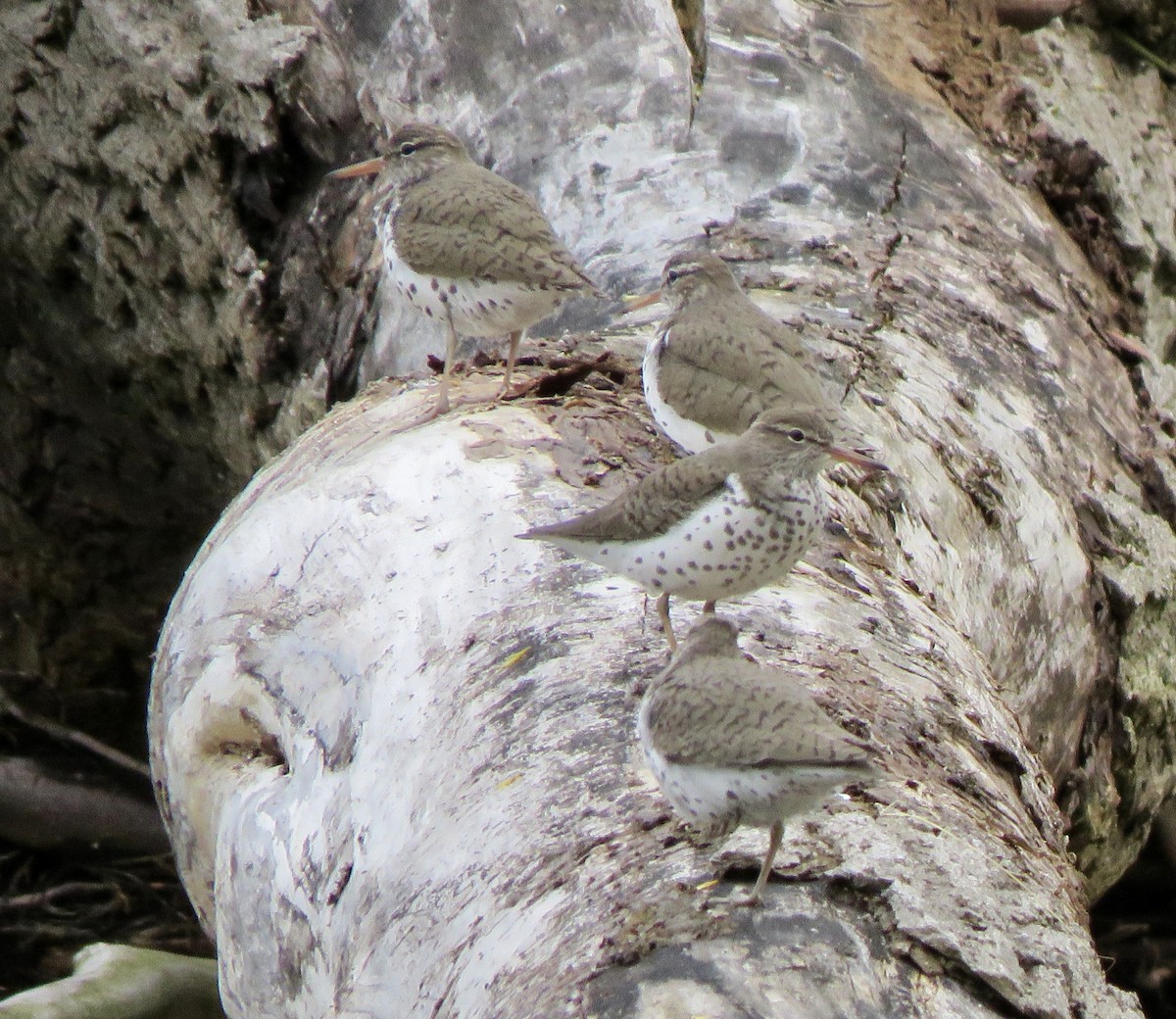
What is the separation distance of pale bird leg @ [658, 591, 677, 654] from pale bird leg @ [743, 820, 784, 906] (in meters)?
0.91

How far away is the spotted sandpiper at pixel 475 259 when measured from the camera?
527 cm

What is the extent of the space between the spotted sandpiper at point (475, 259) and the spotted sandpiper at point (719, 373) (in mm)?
338

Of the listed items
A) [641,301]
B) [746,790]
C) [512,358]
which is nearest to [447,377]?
[512,358]

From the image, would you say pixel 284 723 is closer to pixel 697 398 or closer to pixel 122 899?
pixel 697 398

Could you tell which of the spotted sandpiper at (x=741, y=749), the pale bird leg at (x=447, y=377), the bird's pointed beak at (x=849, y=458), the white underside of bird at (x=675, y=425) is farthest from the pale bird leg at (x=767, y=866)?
the pale bird leg at (x=447, y=377)

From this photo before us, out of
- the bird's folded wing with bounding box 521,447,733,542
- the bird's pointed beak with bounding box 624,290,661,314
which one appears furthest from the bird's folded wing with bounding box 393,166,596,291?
the bird's folded wing with bounding box 521,447,733,542

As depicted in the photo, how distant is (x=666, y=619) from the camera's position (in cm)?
423

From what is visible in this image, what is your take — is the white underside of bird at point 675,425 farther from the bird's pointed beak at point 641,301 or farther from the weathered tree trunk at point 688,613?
the bird's pointed beak at point 641,301

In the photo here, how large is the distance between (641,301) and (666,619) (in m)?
2.10

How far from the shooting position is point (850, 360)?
6074 millimetres

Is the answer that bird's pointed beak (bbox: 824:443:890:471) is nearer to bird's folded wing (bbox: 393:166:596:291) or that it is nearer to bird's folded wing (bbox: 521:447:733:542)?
bird's folded wing (bbox: 521:447:733:542)

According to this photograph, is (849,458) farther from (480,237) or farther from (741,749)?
(480,237)

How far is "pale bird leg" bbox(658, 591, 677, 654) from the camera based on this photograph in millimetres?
4191

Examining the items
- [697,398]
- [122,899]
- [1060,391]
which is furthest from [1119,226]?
[122,899]
